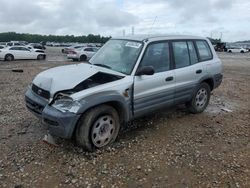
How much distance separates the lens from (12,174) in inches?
153

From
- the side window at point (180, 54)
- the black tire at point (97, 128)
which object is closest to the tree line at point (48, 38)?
the side window at point (180, 54)

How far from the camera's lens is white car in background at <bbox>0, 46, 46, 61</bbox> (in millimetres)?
25222

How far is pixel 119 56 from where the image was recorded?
17.7ft

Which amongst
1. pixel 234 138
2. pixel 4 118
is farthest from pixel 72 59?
pixel 234 138

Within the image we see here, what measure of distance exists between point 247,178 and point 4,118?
15.9 ft

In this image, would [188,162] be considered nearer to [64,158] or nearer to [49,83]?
[64,158]

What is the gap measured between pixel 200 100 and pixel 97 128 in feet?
10.4

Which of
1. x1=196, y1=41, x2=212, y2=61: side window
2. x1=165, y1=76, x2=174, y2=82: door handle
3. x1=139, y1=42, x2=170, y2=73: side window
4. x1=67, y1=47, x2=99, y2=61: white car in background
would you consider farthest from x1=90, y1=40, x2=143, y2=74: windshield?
x1=67, y1=47, x2=99, y2=61: white car in background

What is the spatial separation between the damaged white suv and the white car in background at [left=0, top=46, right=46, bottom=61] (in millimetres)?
21934

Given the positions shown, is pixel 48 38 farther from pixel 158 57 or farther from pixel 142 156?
pixel 142 156

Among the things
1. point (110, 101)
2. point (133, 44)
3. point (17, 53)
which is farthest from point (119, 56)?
point (17, 53)

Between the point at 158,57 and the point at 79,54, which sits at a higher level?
the point at 158,57

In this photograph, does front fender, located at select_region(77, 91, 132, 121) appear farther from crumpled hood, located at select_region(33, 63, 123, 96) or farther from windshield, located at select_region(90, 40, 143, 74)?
windshield, located at select_region(90, 40, 143, 74)

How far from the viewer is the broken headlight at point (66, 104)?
418cm
